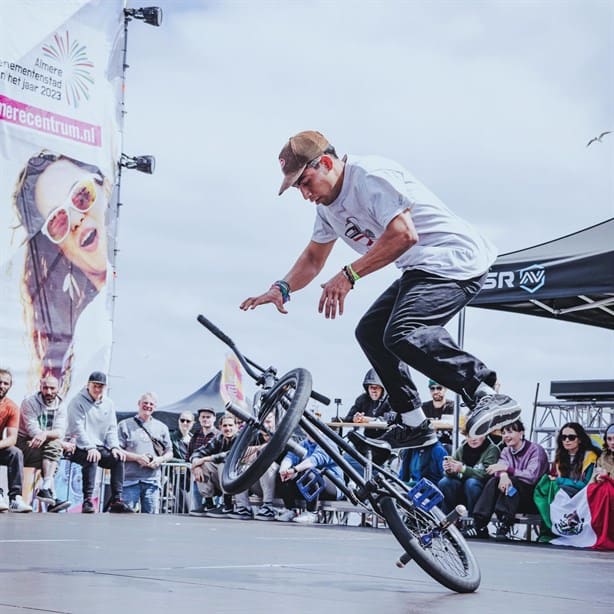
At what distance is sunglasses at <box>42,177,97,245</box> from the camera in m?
12.7

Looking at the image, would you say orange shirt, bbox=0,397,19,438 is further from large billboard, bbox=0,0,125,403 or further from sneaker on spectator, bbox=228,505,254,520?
sneaker on spectator, bbox=228,505,254,520

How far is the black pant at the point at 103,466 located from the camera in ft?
36.8

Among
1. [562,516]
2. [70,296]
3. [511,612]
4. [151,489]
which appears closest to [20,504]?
[151,489]

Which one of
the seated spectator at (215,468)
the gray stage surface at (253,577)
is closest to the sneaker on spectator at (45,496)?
the seated spectator at (215,468)

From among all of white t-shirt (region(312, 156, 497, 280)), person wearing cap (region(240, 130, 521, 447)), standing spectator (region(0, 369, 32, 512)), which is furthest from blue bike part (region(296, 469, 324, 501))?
standing spectator (region(0, 369, 32, 512))

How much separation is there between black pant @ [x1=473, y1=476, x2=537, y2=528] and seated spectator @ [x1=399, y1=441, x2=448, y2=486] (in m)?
0.60

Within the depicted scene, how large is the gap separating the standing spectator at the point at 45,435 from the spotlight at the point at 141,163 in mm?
3482

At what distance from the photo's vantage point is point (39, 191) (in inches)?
495

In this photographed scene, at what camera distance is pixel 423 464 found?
1020 centimetres

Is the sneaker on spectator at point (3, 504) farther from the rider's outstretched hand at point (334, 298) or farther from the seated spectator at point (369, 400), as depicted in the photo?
the rider's outstretched hand at point (334, 298)

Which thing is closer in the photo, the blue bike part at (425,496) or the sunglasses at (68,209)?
the blue bike part at (425,496)

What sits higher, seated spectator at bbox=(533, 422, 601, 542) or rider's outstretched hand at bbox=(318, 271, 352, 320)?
rider's outstretched hand at bbox=(318, 271, 352, 320)

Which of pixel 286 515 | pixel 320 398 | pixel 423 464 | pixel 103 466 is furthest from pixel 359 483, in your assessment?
pixel 103 466

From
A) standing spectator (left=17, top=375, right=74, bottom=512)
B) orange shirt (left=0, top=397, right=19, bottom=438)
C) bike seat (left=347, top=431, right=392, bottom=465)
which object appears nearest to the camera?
bike seat (left=347, top=431, right=392, bottom=465)
